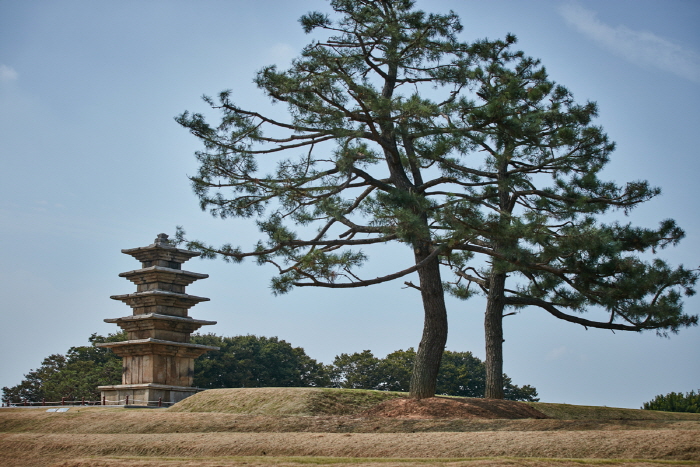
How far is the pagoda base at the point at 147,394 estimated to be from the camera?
66.2 ft

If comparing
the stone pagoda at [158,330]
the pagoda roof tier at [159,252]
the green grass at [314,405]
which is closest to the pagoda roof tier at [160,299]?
the stone pagoda at [158,330]

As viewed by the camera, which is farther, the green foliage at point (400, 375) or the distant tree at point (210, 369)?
the green foliage at point (400, 375)

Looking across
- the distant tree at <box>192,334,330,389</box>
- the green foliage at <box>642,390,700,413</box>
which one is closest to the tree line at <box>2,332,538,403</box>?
the distant tree at <box>192,334,330,389</box>

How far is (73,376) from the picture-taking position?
1319 inches

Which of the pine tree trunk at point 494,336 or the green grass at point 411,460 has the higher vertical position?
the pine tree trunk at point 494,336

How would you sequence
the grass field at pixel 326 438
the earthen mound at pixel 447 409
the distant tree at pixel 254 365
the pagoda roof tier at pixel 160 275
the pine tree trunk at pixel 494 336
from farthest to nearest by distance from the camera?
the distant tree at pixel 254 365, the pagoda roof tier at pixel 160 275, the pine tree trunk at pixel 494 336, the earthen mound at pixel 447 409, the grass field at pixel 326 438

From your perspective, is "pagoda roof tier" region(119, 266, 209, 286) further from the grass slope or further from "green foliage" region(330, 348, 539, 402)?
"green foliage" region(330, 348, 539, 402)

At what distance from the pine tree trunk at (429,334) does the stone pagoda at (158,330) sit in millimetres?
10347

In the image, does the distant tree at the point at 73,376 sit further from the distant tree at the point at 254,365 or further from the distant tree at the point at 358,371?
the distant tree at the point at 358,371

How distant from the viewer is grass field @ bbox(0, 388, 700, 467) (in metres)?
7.50

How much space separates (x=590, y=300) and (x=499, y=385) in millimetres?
2698

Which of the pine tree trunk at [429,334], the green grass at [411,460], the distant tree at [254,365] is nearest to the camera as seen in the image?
the green grass at [411,460]

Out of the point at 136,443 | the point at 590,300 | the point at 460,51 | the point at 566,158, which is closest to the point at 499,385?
the point at 590,300

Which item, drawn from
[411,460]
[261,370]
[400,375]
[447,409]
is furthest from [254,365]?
[411,460]
